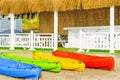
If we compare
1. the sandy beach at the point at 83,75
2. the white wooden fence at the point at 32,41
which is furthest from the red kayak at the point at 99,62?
the white wooden fence at the point at 32,41

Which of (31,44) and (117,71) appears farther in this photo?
(31,44)

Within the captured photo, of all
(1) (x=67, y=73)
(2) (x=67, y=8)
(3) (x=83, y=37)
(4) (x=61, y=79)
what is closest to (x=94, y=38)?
(3) (x=83, y=37)

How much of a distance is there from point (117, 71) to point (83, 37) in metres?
5.63

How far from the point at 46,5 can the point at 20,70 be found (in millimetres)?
8463

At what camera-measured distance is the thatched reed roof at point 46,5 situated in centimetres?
1607

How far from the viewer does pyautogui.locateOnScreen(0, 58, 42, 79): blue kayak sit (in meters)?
9.15

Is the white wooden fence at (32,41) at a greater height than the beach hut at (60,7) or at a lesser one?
lesser

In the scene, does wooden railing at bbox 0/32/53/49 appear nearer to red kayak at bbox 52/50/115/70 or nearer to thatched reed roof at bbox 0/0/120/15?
thatched reed roof at bbox 0/0/120/15

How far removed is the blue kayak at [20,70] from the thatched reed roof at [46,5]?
7102 millimetres

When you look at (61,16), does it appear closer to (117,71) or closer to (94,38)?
(94,38)

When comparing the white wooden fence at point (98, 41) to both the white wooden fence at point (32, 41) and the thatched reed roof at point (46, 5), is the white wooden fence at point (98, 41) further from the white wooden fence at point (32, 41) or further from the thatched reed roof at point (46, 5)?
the white wooden fence at point (32, 41)

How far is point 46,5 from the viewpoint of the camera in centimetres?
1739

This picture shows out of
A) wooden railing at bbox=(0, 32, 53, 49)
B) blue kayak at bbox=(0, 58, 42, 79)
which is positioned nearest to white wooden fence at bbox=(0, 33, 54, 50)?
wooden railing at bbox=(0, 32, 53, 49)

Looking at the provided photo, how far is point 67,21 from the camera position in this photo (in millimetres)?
21984
